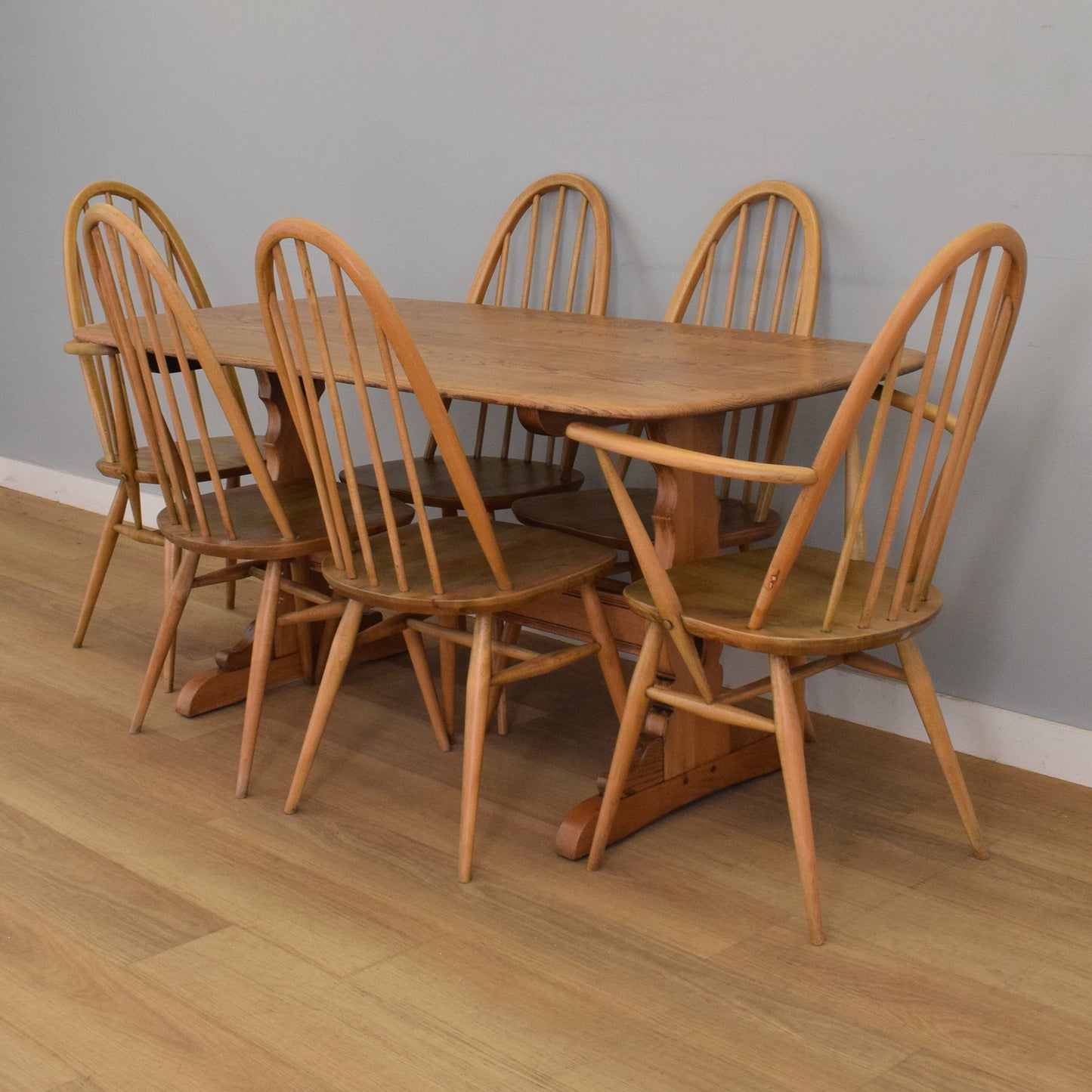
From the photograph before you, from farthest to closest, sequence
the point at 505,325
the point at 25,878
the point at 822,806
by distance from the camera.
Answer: the point at 505,325
the point at 822,806
the point at 25,878

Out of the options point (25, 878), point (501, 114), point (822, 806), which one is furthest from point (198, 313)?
point (822, 806)

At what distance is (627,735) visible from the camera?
73.3 inches

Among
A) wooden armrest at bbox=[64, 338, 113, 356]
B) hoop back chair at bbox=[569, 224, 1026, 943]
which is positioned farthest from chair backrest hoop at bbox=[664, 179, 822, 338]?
wooden armrest at bbox=[64, 338, 113, 356]

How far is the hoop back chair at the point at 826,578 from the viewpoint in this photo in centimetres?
157

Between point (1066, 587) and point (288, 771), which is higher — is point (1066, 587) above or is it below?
above

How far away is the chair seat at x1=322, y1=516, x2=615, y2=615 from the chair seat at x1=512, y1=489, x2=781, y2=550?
13cm

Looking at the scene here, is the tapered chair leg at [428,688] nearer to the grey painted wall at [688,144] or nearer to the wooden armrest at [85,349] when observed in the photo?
the wooden armrest at [85,349]

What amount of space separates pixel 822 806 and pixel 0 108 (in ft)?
10.8

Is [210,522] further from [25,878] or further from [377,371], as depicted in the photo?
[25,878]

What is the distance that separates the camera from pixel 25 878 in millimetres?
1864

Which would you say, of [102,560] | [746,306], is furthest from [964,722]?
[102,560]

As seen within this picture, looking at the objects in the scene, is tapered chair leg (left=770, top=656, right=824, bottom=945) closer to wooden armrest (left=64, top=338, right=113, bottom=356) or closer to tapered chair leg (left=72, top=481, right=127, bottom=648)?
wooden armrest (left=64, top=338, right=113, bottom=356)

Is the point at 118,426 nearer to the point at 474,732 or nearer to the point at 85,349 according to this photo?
the point at 85,349

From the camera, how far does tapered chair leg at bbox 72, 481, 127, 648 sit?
Answer: 2.70 metres
